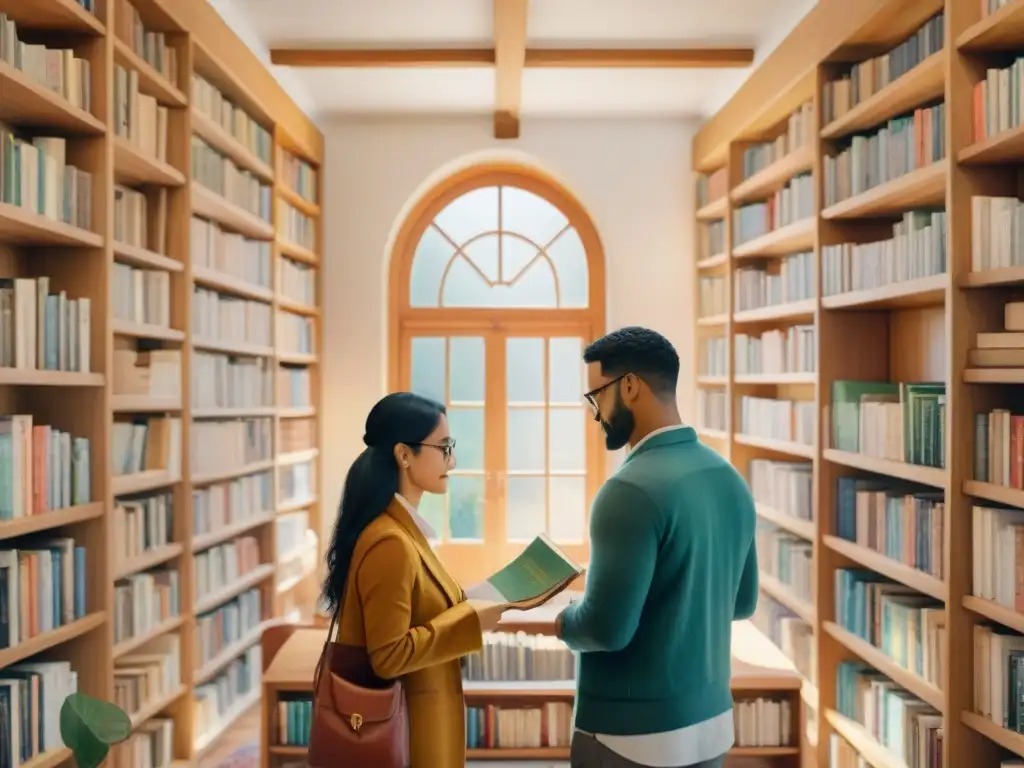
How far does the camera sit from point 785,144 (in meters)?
5.19

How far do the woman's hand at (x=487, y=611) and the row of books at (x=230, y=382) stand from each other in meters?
2.75

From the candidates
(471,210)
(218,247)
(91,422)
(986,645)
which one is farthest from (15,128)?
(471,210)

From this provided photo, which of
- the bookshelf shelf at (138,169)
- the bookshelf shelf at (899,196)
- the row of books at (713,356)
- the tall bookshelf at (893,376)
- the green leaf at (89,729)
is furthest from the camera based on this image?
the row of books at (713,356)

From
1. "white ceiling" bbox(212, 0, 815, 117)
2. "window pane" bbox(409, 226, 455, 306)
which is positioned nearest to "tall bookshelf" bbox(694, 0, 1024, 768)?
"white ceiling" bbox(212, 0, 815, 117)

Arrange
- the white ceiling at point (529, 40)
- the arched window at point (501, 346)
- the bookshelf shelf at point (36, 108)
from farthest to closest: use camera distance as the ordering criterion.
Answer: the arched window at point (501, 346)
the white ceiling at point (529, 40)
the bookshelf shelf at point (36, 108)

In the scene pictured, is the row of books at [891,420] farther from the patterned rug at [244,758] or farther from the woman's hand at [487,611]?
the patterned rug at [244,758]

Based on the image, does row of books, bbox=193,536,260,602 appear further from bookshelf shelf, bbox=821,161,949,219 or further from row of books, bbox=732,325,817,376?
bookshelf shelf, bbox=821,161,949,219

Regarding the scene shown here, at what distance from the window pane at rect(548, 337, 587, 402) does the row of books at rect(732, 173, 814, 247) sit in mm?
1778

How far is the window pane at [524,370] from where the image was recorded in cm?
743

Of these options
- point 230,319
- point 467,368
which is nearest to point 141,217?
point 230,319

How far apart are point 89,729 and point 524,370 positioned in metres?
5.67

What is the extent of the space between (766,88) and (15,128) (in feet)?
12.3

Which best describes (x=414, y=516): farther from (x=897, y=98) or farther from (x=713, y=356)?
(x=713, y=356)

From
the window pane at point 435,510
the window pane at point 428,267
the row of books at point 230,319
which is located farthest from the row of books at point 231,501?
the window pane at point 428,267
